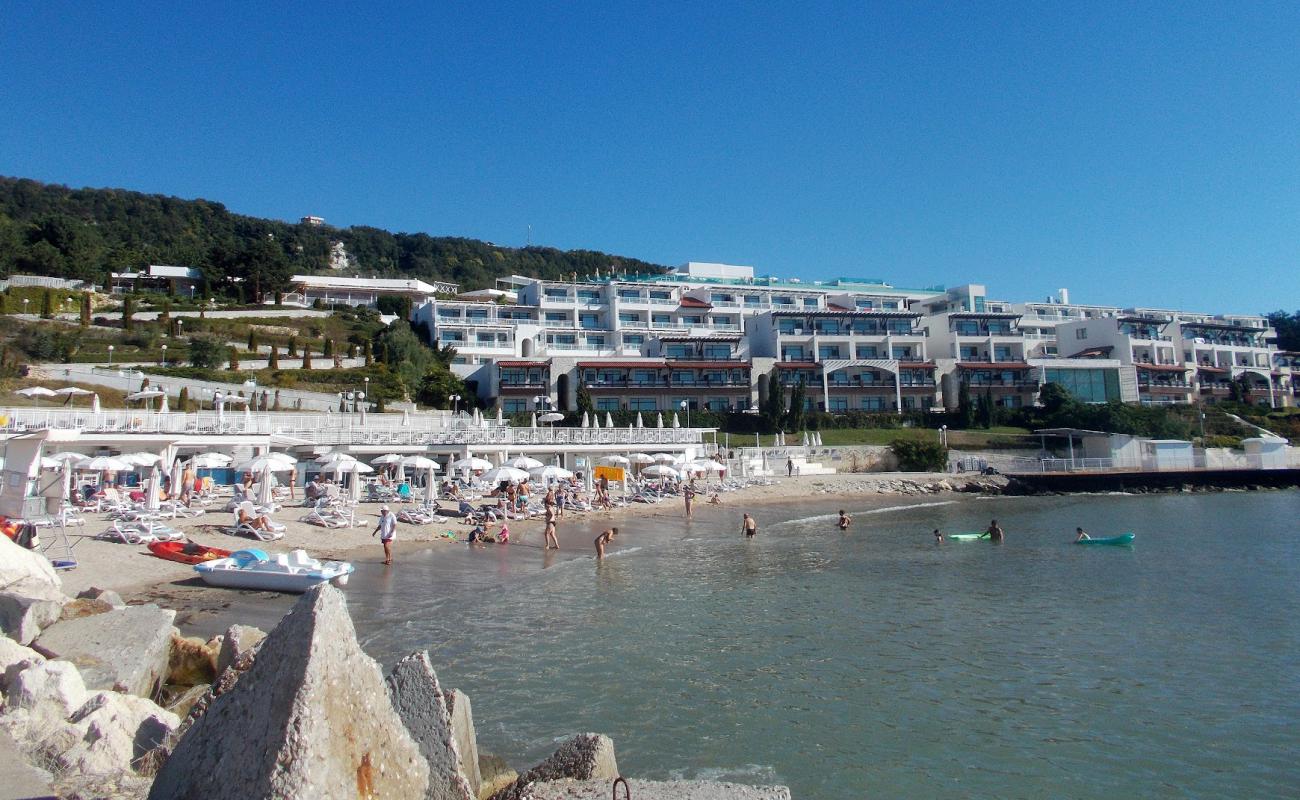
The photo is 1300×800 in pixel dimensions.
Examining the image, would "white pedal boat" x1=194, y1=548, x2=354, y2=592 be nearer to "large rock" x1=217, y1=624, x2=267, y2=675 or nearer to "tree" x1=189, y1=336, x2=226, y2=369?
"large rock" x1=217, y1=624, x2=267, y2=675

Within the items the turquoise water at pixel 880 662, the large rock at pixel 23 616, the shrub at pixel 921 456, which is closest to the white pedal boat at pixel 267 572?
the turquoise water at pixel 880 662

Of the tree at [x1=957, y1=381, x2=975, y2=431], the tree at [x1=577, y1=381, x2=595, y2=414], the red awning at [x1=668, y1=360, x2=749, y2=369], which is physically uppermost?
the red awning at [x1=668, y1=360, x2=749, y2=369]

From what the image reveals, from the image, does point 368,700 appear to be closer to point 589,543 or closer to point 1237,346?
point 589,543

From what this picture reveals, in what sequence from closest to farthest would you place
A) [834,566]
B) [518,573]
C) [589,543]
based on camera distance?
[518,573] < [834,566] < [589,543]

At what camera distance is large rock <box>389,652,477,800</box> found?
4.88 m

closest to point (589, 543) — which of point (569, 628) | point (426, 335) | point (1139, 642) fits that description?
point (569, 628)

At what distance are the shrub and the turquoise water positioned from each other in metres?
32.7

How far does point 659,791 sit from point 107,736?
4514 mm

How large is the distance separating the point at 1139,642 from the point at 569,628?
Answer: 9.49 meters

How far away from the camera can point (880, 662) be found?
1188cm

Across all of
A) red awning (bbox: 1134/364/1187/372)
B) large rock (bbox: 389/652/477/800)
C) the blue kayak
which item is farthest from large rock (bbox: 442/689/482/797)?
red awning (bbox: 1134/364/1187/372)

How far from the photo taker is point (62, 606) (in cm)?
1034

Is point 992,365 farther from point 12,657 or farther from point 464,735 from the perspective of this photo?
point 12,657

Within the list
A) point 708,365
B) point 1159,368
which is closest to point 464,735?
point 708,365
